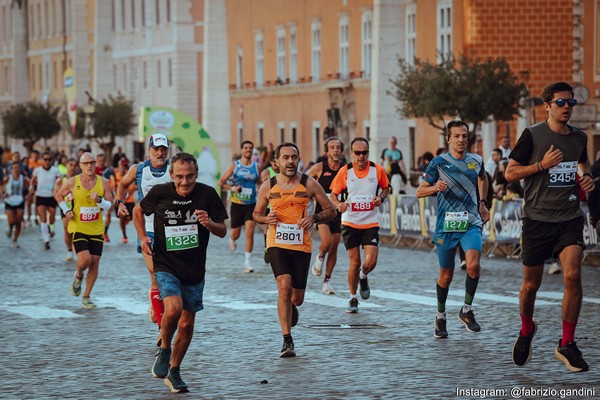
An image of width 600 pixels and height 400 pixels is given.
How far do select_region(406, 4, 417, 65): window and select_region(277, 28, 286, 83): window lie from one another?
12.5 m

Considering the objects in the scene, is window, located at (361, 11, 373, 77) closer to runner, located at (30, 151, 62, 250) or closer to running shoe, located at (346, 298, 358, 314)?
runner, located at (30, 151, 62, 250)

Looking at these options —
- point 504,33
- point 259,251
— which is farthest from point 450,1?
point 259,251

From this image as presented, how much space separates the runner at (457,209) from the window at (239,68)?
2190 inches

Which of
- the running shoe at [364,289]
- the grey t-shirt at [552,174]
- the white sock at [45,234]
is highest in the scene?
the grey t-shirt at [552,174]

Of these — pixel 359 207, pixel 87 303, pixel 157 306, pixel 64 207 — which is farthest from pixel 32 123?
pixel 157 306

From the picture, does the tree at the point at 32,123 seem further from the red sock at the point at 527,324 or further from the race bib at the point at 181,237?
the red sock at the point at 527,324

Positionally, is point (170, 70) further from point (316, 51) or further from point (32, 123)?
point (316, 51)

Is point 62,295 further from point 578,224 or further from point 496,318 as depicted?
point 578,224

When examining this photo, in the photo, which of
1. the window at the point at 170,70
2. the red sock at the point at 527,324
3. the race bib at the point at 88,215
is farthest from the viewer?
the window at the point at 170,70

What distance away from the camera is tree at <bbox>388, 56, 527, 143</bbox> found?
43.1 m

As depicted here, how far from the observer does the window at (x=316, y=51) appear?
206 feet

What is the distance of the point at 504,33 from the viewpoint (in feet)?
163

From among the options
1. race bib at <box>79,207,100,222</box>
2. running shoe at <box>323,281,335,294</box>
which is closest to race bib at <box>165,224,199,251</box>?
race bib at <box>79,207,100,222</box>

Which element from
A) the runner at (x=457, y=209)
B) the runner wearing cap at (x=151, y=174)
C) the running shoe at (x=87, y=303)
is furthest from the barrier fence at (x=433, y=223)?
the runner wearing cap at (x=151, y=174)
